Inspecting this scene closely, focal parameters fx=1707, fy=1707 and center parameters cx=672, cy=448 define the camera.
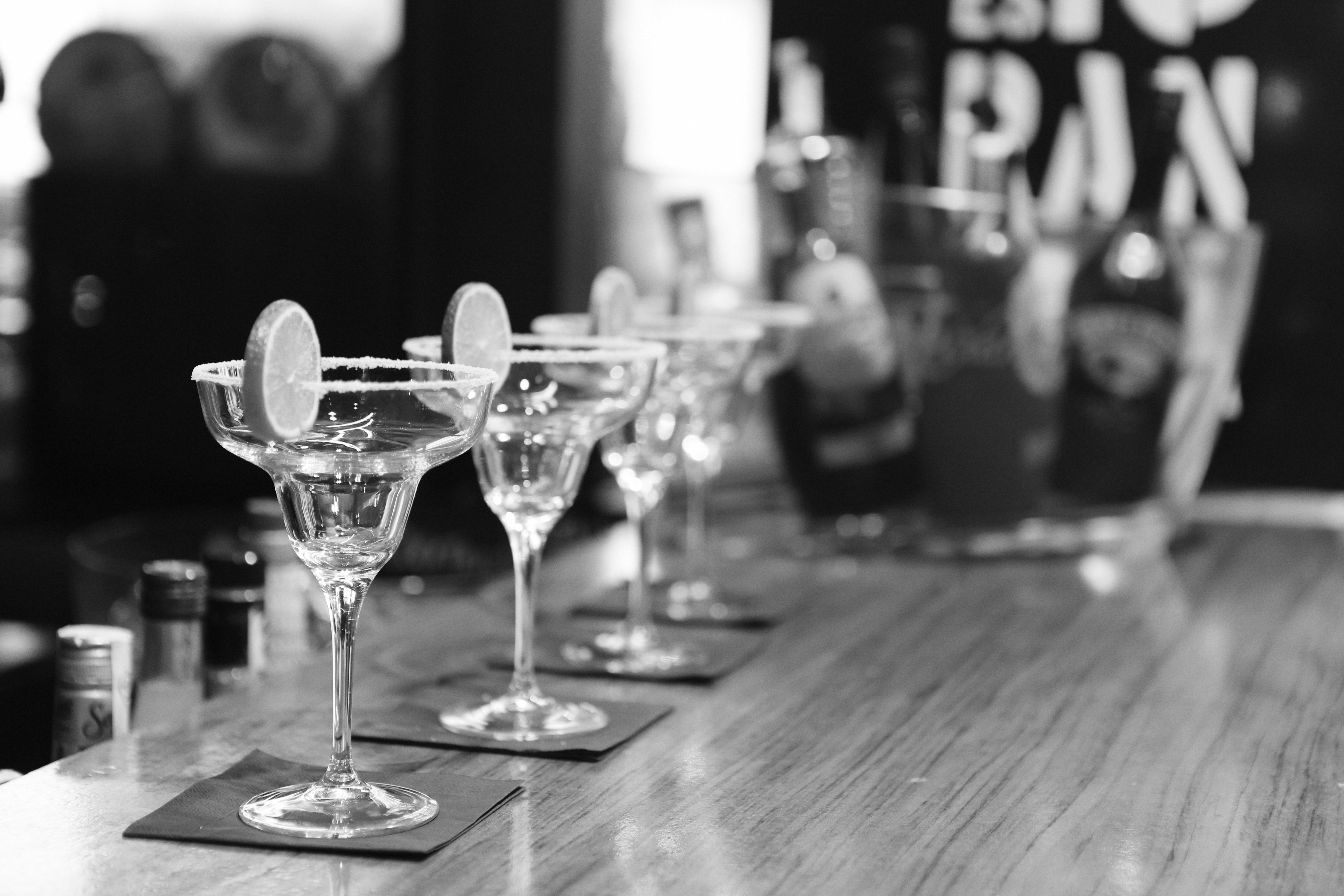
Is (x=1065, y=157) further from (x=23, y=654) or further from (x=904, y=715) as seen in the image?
(x=23, y=654)

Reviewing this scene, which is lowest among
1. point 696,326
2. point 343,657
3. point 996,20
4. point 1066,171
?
point 343,657

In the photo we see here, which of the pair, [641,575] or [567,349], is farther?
[641,575]

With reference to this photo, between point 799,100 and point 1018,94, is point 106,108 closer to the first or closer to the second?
point 799,100

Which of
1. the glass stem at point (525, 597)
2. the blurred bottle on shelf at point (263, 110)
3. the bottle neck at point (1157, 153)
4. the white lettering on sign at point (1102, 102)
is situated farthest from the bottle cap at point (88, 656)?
the blurred bottle on shelf at point (263, 110)

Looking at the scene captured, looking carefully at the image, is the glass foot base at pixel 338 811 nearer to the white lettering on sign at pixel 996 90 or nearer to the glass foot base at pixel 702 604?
the glass foot base at pixel 702 604

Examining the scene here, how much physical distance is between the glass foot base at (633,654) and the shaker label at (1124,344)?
0.61 metres

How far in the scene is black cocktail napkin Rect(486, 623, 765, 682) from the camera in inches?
42.6

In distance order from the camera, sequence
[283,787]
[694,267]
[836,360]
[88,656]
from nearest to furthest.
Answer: [283,787] < [88,656] < [694,267] < [836,360]

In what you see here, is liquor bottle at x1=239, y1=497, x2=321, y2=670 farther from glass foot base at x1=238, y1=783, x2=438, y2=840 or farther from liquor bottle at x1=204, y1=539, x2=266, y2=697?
glass foot base at x1=238, y1=783, x2=438, y2=840

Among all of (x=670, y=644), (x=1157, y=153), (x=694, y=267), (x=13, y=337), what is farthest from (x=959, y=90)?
(x=13, y=337)

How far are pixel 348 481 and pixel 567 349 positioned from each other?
9.1 inches

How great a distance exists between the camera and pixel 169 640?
1014 mm

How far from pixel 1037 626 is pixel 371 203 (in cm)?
174

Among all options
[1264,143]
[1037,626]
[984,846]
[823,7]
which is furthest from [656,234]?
[984,846]
